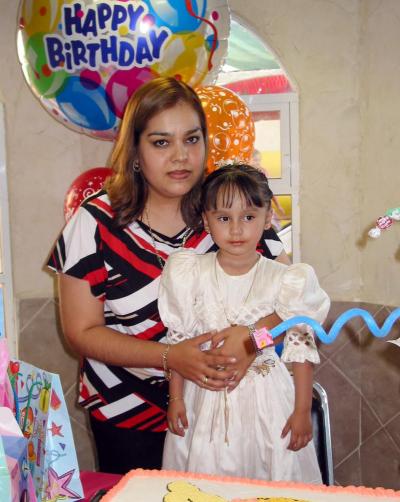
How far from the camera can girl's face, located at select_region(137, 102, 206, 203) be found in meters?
1.38

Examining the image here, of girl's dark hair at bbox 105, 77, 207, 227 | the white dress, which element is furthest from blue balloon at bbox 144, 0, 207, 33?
the white dress

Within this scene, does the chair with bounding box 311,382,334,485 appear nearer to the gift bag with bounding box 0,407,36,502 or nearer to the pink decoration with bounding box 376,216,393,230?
the pink decoration with bounding box 376,216,393,230

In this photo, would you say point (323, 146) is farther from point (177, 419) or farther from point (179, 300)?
point (177, 419)

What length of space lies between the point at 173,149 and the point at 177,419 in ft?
1.91

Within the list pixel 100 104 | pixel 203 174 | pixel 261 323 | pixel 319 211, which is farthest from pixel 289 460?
pixel 319 211

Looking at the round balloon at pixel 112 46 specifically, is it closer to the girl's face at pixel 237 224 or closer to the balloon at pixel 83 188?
the balloon at pixel 83 188

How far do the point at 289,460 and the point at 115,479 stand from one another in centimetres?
35

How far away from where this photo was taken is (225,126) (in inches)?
73.2

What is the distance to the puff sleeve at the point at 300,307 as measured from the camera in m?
1.27

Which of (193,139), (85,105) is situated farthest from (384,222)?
(85,105)

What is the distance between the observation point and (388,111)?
2.47 meters

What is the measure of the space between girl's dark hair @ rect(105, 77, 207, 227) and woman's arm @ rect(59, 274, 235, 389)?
194 millimetres

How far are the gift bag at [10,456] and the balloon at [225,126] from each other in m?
1.15

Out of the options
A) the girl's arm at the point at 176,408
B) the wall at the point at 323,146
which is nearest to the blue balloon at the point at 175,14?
the wall at the point at 323,146
